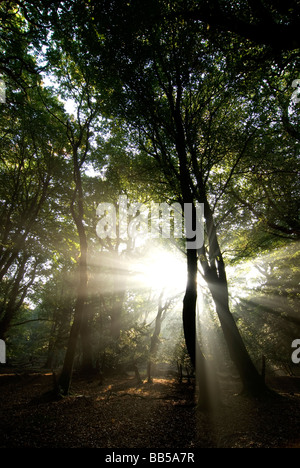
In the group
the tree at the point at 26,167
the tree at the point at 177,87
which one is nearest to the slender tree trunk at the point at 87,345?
the tree at the point at 26,167

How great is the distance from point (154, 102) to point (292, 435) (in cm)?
1213

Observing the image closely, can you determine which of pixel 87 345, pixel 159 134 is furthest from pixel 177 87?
pixel 87 345

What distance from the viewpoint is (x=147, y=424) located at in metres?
6.54

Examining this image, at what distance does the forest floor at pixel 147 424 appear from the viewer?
500 cm

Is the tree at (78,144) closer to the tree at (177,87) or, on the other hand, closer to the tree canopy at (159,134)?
the tree canopy at (159,134)

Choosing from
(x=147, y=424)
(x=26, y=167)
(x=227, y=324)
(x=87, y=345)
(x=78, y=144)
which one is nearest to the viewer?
(x=147, y=424)

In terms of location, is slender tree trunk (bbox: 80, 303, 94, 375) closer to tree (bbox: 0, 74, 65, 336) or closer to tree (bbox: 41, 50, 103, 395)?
tree (bbox: 0, 74, 65, 336)

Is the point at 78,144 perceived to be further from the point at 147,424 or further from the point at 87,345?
the point at 87,345

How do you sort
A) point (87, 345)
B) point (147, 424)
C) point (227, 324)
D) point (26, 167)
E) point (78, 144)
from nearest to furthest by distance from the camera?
point (147, 424)
point (227, 324)
point (78, 144)
point (26, 167)
point (87, 345)

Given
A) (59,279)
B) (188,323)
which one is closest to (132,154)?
(188,323)

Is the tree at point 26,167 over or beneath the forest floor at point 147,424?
over

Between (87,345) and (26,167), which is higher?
(26,167)

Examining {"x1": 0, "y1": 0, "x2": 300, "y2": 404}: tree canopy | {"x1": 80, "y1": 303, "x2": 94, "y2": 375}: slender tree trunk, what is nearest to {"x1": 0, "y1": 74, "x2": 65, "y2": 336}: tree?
{"x1": 0, "y1": 0, "x2": 300, "y2": 404}: tree canopy
